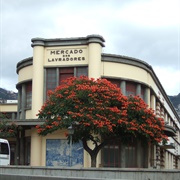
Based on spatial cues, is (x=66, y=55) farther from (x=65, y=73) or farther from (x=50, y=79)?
(x=50, y=79)

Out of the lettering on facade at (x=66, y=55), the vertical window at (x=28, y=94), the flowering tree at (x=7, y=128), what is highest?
the lettering on facade at (x=66, y=55)

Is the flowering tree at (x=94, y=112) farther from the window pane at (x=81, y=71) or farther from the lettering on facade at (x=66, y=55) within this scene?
the lettering on facade at (x=66, y=55)

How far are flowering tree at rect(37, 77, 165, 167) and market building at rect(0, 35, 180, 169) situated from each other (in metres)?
5.75

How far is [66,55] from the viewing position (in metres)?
34.2

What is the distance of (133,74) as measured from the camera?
1395 inches

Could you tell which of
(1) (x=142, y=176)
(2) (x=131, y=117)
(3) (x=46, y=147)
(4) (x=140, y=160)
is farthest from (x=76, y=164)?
(1) (x=142, y=176)

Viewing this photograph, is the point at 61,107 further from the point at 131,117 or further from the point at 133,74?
the point at 133,74

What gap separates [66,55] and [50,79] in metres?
2.38

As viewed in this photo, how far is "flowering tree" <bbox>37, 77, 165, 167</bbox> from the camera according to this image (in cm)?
2575

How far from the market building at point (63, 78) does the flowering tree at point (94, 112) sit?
575 centimetres

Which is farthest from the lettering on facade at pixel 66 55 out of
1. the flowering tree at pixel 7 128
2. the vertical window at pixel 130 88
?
the flowering tree at pixel 7 128

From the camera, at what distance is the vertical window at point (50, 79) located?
34.5 meters

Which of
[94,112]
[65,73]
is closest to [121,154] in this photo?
[65,73]

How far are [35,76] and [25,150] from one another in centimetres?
655
